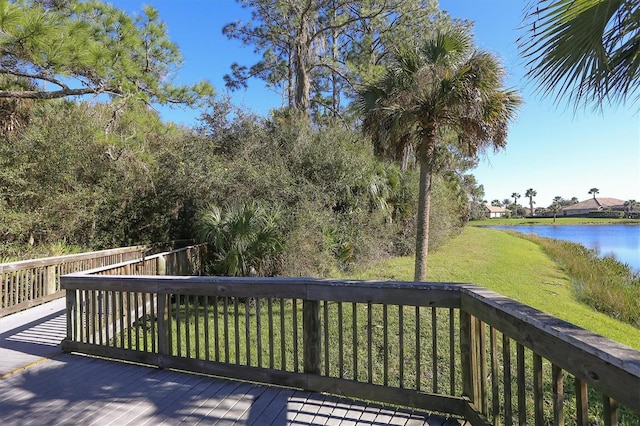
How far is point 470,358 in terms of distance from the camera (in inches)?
91.7

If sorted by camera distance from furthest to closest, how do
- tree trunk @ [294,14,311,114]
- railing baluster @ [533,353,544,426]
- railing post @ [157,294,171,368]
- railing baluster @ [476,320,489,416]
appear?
tree trunk @ [294,14,311,114]
railing post @ [157,294,171,368]
railing baluster @ [476,320,489,416]
railing baluster @ [533,353,544,426]

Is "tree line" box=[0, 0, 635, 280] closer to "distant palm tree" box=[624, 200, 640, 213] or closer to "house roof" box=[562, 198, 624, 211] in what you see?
"distant palm tree" box=[624, 200, 640, 213]

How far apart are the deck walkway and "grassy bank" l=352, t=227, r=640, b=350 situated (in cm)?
540

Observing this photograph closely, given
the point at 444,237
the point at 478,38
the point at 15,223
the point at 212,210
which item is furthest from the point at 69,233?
the point at 444,237

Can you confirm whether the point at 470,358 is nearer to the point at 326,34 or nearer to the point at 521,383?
the point at 521,383

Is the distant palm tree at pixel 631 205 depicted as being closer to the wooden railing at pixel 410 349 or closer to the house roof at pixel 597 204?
the house roof at pixel 597 204

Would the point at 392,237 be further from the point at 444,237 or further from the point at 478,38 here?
the point at 478,38

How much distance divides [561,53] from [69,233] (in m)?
11.2

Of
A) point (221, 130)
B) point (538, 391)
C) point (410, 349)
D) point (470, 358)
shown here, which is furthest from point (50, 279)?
point (538, 391)

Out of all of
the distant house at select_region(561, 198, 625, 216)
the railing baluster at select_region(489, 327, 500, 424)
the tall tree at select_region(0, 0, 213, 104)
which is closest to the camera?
the railing baluster at select_region(489, 327, 500, 424)

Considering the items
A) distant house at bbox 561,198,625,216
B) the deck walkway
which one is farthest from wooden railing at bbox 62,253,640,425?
distant house at bbox 561,198,625,216

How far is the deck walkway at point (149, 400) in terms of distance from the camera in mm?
2418

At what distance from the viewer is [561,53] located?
233 cm

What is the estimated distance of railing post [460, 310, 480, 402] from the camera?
7.57ft
